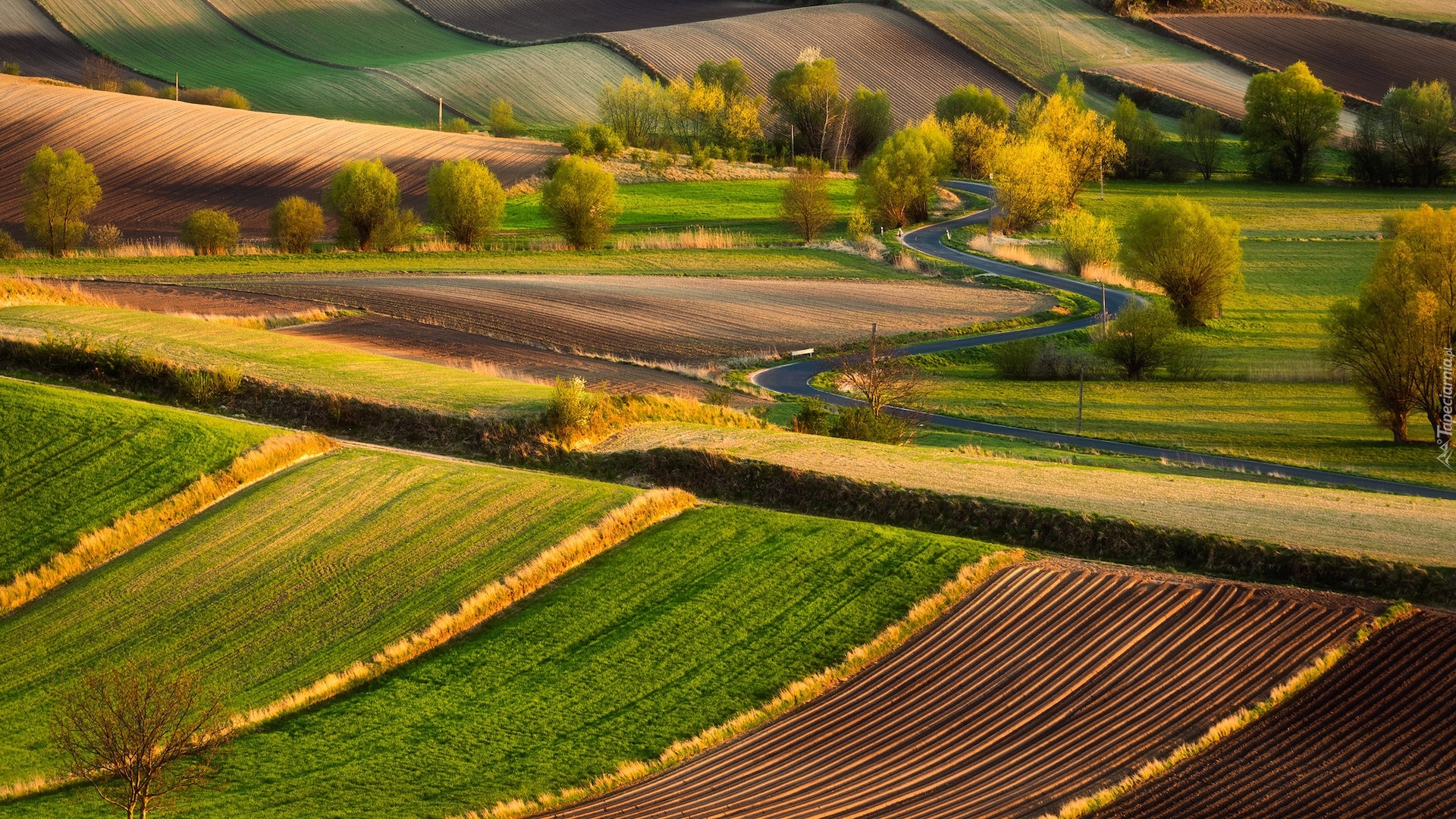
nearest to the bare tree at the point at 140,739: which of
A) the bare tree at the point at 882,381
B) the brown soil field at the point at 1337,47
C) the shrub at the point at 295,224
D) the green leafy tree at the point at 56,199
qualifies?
the bare tree at the point at 882,381

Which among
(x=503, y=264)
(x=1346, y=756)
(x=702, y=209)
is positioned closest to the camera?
(x=1346, y=756)

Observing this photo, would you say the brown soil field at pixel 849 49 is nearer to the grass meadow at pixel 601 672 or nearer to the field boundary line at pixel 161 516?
the field boundary line at pixel 161 516

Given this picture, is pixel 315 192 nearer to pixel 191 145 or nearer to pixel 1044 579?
pixel 191 145

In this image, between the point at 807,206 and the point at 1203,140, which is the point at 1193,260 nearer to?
the point at 807,206

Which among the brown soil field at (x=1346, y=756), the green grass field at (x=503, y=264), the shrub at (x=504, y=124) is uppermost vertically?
the shrub at (x=504, y=124)

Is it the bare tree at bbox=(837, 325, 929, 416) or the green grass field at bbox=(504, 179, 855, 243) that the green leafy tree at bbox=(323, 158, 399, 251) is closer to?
the green grass field at bbox=(504, 179, 855, 243)

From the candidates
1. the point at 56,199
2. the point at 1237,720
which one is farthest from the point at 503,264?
the point at 1237,720
